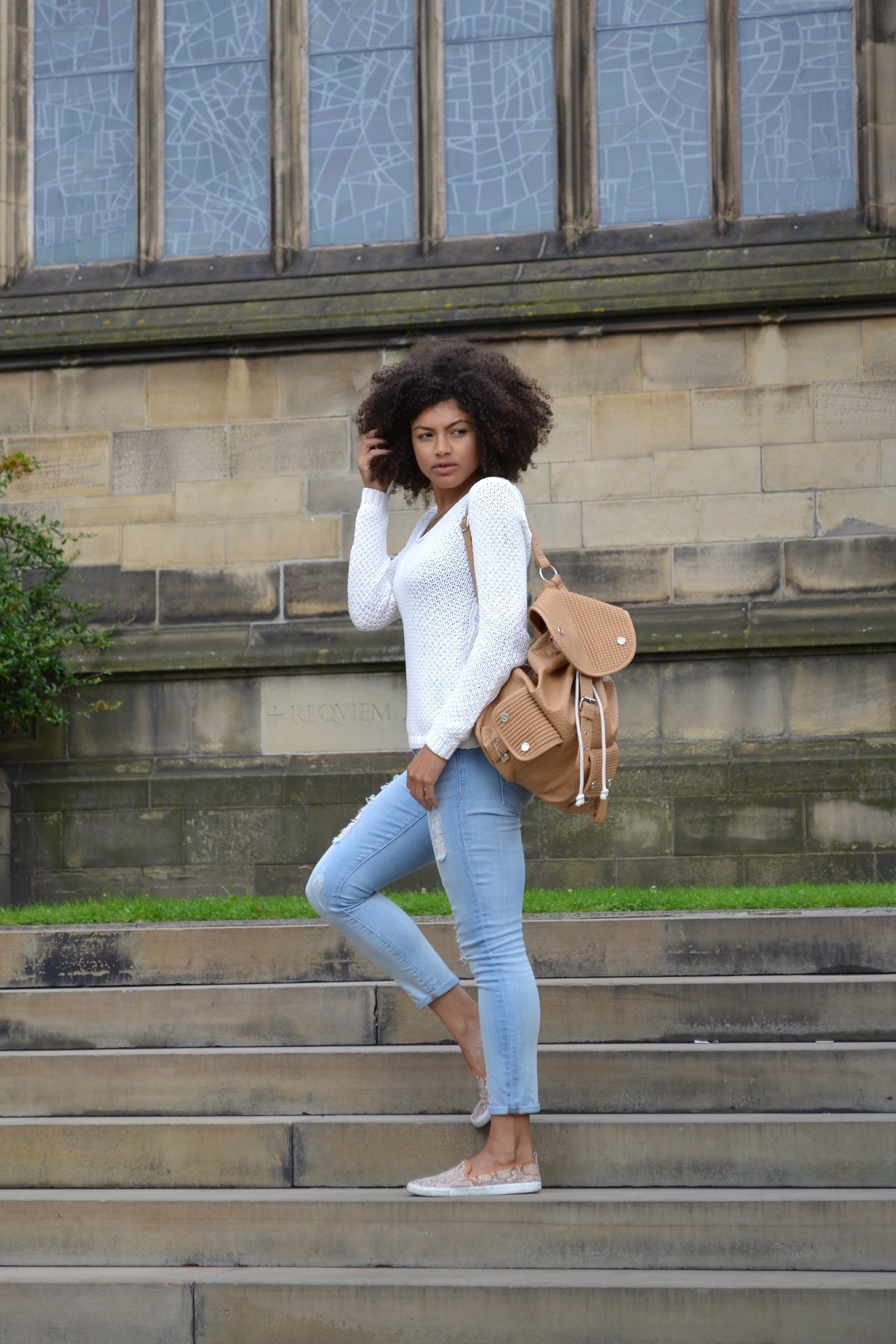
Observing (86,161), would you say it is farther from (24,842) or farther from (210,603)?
(24,842)

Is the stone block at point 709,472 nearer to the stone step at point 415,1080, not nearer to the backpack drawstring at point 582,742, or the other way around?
the stone step at point 415,1080

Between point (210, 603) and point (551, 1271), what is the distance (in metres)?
5.88

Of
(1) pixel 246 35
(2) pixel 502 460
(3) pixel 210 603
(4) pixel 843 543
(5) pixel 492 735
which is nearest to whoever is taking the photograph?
(5) pixel 492 735


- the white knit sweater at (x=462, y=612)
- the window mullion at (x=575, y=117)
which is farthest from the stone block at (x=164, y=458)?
the white knit sweater at (x=462, y=612)

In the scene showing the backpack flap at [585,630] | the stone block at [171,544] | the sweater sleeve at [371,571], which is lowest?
the backpack flap at [585,630]

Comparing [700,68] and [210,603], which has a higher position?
[700,68]

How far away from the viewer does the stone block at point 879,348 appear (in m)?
8.85

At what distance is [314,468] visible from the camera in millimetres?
9328

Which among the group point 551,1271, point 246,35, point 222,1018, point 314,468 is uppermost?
point 246,35

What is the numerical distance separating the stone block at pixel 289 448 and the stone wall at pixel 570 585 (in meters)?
0.02

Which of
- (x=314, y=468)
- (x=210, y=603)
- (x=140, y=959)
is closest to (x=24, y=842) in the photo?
(x=210, y=603)

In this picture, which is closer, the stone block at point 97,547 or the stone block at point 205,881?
the stone block at point 205,881

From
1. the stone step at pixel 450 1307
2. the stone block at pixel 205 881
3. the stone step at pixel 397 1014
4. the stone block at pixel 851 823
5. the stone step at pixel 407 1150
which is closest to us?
the stone step at pixel 450 1307

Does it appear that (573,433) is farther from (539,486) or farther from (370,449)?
(370,449)
